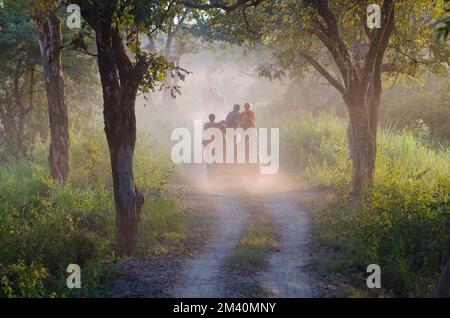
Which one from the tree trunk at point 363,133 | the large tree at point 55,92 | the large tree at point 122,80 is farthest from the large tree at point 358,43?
the large tree at point 122,80

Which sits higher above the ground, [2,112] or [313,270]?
[2,112]

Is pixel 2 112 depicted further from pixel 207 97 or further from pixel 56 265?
pixel 207 97

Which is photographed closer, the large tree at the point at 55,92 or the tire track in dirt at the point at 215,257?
the tire track in dirt at the point at 215,257

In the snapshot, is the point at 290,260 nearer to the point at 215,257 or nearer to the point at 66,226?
the point at 215,257

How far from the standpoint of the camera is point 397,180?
45.2 feet

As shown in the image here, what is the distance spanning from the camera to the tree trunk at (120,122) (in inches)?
391

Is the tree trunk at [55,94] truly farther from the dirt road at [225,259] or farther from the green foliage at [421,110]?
the green foliage at [421,110]

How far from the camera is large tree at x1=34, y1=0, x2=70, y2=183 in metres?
14.9

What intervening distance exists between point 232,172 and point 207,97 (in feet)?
61.5

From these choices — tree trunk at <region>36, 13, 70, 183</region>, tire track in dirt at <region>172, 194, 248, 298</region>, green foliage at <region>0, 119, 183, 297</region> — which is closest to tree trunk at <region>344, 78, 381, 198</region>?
tire track in dirt at <region>172, 194, 248, 298</region>

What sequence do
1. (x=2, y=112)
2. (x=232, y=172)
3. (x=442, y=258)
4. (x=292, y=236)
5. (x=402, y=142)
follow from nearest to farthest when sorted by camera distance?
(x=442, y=258) → (x=292, y=236) → (x=402, y=142) → (x=232, y=172) → (x=2, y=112)

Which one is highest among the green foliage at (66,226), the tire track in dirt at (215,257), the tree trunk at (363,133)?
the tree trunk at (363,133)

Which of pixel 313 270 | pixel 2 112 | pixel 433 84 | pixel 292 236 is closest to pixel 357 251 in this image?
pixel 313 270
